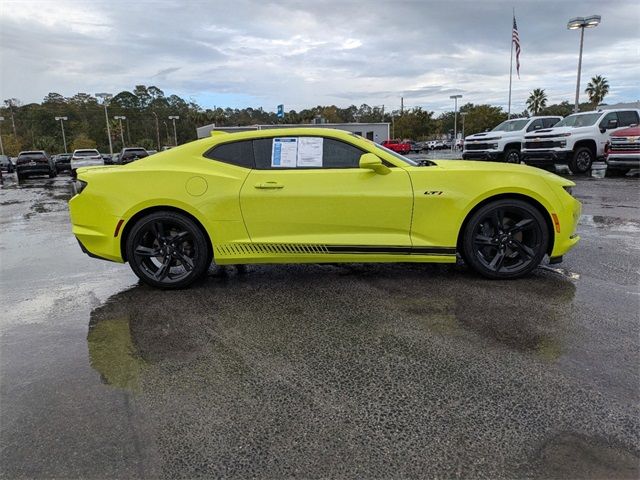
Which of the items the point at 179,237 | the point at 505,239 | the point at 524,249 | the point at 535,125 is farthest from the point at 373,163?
the point at 535,125

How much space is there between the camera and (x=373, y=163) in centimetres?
432

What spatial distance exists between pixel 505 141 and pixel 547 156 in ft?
8.59

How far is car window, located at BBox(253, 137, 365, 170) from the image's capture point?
4.50m

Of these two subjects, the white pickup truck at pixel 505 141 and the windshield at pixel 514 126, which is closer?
the white pickup truck at pixel 505 141

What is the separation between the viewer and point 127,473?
211 cm

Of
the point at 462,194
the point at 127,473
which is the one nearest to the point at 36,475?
the point at 127,473

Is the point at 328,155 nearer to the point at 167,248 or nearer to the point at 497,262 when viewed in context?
the point at 167,248

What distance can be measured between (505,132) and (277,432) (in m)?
18.8

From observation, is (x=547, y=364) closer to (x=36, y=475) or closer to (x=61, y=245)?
(x=36, y=475)

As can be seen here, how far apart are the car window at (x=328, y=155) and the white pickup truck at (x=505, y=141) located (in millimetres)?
15743

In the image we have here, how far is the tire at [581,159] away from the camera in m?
15.8

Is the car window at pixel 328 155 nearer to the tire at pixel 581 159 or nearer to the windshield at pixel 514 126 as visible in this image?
the tire at pixel 581 159

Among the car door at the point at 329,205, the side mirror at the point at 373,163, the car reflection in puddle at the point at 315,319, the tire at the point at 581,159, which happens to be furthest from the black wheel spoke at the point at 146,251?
the tire at the point at 581,159

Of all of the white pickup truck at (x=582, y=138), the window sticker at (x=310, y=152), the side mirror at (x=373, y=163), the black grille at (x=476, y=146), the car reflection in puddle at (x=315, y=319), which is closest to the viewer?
the car reflection in puddle at (x=315, y=319)
